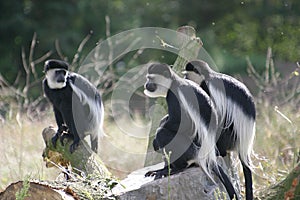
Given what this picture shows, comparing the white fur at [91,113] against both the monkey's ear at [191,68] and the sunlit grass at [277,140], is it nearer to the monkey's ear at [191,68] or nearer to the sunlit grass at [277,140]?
the monkey's ear at [191,68]

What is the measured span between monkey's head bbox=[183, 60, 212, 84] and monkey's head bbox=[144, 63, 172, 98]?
0.34 meters

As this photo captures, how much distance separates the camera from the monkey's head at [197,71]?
3799mm

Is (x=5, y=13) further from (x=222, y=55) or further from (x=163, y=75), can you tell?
(x=163, y=75)

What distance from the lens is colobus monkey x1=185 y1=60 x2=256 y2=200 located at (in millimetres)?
3771

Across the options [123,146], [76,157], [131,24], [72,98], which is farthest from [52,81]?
[131,24]

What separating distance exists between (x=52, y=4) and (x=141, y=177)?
10539 millimetres

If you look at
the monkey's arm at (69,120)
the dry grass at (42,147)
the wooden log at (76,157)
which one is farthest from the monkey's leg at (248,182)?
the dry grass at (42,147)

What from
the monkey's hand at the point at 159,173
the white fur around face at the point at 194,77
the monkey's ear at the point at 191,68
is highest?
the monkey's ear at the point at 191,68

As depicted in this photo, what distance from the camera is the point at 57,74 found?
4.50 meters

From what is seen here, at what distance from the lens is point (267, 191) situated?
3.40 m

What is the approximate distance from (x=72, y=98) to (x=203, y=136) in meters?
1.48

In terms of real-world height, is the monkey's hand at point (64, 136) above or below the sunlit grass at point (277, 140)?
above

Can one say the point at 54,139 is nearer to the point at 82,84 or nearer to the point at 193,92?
the point at 82,84

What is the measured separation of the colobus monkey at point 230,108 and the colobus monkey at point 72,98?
106 centimetres
